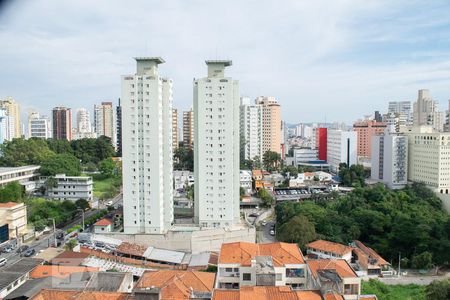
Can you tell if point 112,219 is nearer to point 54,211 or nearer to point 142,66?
point 54,211

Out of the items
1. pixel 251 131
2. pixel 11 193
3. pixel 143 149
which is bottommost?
pixel 11 193

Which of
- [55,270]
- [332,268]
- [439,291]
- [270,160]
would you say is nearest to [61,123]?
[270,160]

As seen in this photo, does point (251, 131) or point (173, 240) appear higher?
point (251, 131)

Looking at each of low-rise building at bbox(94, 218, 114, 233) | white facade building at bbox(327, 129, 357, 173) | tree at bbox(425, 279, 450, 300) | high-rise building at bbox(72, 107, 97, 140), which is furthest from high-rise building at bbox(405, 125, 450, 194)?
high-rise building at bbox(72, 107, 97, 140)

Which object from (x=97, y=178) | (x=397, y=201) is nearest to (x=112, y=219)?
(x=97, y=178)

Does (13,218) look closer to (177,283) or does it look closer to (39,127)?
(177,283)

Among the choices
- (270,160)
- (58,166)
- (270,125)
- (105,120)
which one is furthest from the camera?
(105,120)

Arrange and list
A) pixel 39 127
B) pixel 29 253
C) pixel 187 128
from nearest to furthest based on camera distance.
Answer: pixel 29 253 → pixel 187 128 → pixel 39 127
